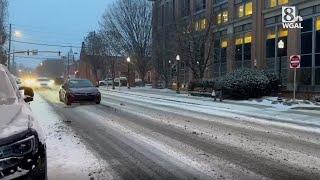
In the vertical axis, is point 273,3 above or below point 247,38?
above

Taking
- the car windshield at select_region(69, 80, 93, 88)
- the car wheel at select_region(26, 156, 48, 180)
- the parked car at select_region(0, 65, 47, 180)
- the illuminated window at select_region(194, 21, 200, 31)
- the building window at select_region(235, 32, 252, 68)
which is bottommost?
the car wheel at select_region(26, 156, 48, 180)

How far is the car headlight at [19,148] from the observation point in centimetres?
497

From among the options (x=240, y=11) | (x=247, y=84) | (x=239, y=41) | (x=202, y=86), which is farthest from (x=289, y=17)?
(x=240, y=11)

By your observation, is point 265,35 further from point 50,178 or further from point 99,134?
point 50,178

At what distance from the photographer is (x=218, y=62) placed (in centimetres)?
5088

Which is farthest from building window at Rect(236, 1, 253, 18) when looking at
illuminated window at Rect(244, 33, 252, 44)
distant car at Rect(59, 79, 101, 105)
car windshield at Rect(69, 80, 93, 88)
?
distant car at Rect(59, 79, 101, 105)

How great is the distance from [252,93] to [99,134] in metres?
20.8

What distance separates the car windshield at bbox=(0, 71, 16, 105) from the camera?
6.69 metres

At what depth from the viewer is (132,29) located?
61.1 metres

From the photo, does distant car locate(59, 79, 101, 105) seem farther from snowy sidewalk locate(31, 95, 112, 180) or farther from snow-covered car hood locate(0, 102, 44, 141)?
snow-covered car hood locate(0, 102, 44, 141)

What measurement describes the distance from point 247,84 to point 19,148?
2954cm

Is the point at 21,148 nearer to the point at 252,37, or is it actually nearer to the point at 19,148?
the point at 19,148

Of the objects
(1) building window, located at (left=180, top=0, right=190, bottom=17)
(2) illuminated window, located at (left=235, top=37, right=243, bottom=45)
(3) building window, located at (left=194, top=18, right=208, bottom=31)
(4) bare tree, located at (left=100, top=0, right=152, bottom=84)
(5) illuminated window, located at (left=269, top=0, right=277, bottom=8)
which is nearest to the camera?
(5) illuminated window, located at (left=269, top=0, right=277, bottom=8)

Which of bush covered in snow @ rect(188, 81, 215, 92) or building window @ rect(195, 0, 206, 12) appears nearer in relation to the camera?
bush covered in snow @ rect(188, 81, 215, 92)
